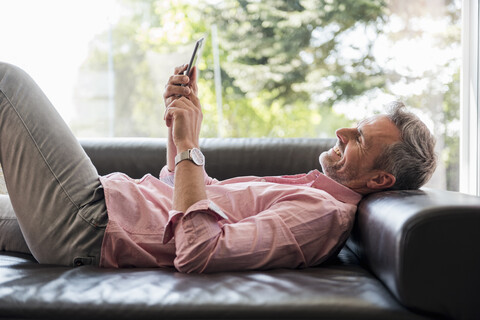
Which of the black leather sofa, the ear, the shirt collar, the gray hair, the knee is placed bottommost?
the black leather sofa

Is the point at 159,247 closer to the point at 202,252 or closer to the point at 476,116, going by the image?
the point at 202,252

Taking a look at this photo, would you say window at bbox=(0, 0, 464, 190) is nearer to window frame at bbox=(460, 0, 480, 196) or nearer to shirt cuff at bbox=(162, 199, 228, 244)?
window frame at bbox=(460, 0, 480, 196)

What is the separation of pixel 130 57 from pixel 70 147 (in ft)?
13.8

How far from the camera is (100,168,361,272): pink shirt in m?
1.25

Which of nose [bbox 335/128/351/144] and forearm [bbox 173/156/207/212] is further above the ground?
nose [bbox 335/128/351/144]

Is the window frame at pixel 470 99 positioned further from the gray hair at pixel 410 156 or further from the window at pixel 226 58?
the gray hair at pixel 410 156

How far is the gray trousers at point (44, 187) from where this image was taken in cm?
136

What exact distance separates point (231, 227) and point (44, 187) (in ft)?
1.76

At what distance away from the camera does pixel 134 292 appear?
1.10 metres

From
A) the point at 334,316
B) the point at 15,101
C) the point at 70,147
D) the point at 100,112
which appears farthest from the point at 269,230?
the point at 100,112

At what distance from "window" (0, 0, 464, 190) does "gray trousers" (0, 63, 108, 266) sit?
3498 mm

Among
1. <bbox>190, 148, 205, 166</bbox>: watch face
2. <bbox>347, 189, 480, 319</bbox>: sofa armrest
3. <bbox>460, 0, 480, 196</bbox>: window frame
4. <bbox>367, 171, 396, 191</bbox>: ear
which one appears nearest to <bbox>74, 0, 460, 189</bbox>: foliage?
<bbox>460, 0, 480, 196</bbox>: window frame

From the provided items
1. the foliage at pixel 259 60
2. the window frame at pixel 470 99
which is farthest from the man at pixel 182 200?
the foliage at pixel 259 60

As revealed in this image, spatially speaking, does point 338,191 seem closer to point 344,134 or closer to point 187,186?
point 344,134
